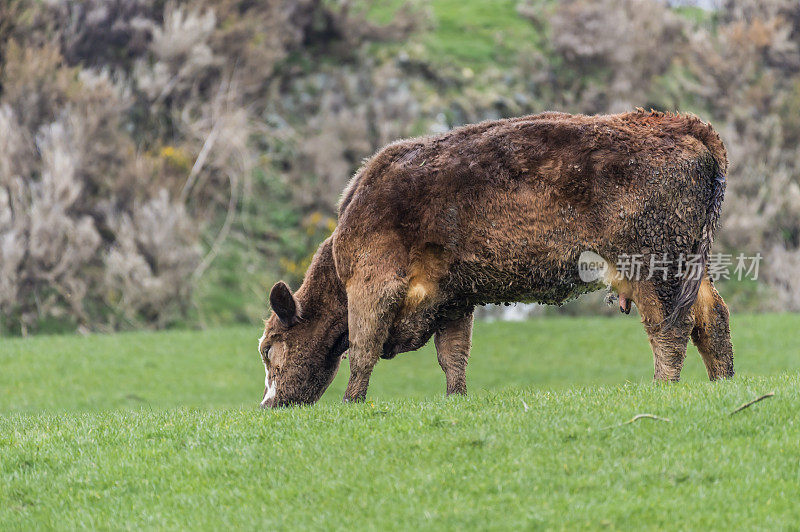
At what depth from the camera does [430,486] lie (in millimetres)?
7910

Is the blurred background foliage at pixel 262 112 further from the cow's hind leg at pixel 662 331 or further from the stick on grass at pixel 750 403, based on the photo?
the stick on grass at pixel 750 403

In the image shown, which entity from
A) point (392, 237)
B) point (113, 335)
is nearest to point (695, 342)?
point (392, 237)

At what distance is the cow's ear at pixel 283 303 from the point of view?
11.2 meters

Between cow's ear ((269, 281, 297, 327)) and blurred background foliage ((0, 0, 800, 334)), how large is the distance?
21714mm

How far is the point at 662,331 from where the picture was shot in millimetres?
10180

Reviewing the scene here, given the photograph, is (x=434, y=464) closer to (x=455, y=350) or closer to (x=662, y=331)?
(x=662, y=331)

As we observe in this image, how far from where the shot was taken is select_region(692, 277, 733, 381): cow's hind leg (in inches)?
420

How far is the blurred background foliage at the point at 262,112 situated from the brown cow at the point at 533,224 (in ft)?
75.6

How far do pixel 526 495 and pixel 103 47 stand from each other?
3436cm

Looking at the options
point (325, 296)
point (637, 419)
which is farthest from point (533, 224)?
point (325, 296)

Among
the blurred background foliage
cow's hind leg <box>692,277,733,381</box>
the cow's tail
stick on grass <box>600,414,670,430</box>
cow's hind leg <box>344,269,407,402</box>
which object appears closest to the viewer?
stick on grass <box>600,414,670,430</box>

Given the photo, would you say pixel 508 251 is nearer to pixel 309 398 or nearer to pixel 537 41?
pixel 309 398

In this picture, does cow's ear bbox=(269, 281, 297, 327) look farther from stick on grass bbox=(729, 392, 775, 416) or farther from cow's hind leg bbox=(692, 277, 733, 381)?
stick on grass bbox=(729, 392, 775, 416)

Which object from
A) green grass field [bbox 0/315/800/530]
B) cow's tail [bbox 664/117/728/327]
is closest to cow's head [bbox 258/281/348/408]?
green grass field [bbox 0/315/800/530]
